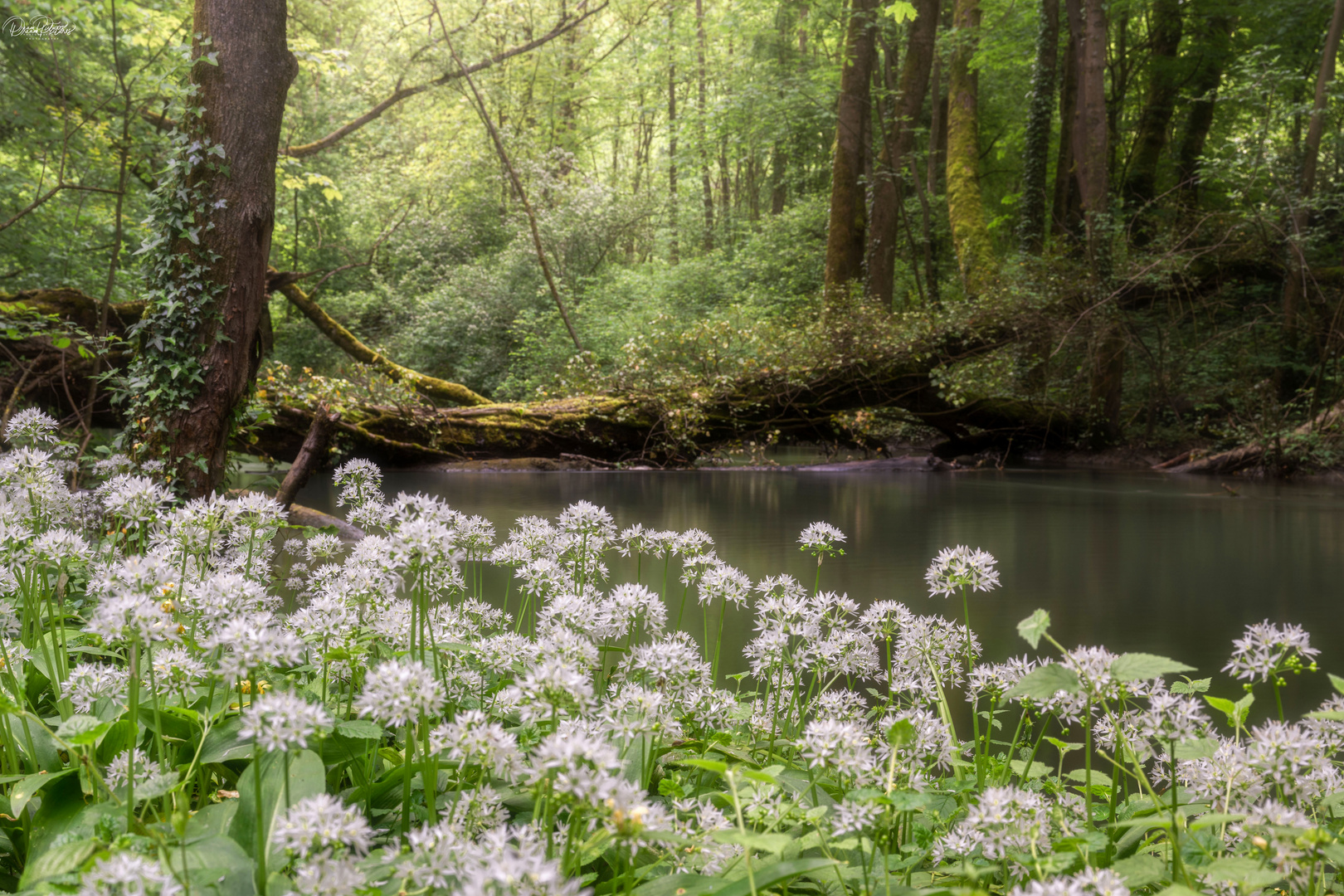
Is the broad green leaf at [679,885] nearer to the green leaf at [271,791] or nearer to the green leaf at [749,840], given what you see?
the green leaf at [749,840]

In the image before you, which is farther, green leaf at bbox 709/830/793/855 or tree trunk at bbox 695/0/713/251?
tree trunk at bbox 695/0/713/251

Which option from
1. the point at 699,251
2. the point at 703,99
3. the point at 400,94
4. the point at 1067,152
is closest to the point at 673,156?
the point at 703,99

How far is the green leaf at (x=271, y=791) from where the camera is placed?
1.25 m

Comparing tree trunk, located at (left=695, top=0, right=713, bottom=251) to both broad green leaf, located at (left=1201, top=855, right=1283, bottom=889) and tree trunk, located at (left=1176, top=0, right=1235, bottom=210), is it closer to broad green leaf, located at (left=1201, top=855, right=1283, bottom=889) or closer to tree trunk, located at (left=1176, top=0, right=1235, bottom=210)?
tree trunk, located at (left=1176, top=0, right=1235, bottom=210)

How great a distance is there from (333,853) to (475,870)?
24 centimetres

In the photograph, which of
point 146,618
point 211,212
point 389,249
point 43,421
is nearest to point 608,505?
point 211,212

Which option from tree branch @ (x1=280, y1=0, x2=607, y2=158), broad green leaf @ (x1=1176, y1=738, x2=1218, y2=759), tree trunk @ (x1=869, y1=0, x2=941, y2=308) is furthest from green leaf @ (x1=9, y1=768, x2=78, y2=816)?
tree trunk @ (x1=869, y1=0, x2=941, y2=308)

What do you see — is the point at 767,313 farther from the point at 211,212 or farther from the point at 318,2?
the point at 211,212

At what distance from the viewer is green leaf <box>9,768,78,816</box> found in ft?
4.32

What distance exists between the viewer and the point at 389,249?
23.0 meters

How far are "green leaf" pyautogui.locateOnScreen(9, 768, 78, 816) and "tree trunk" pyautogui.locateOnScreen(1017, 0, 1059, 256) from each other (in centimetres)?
1478

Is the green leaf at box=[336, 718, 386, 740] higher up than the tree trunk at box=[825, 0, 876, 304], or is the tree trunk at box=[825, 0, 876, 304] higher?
the tree trunk at box=[825, 0, 876, 304]

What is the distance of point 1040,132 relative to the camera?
14266mm

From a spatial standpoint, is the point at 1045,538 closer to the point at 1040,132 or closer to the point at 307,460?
the point at 307,460
